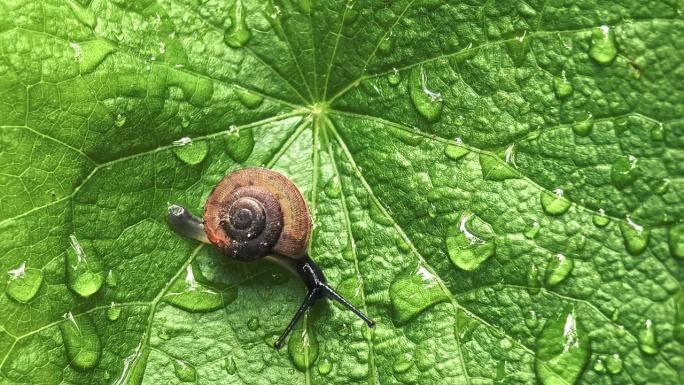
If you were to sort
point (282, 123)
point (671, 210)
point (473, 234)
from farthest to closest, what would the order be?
1. point (282, 123)
2. point (473, 234)
3. point (671, 210)

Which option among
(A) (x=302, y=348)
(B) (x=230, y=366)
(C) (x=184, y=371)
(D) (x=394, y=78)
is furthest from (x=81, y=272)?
(D) (x=394, y=78)

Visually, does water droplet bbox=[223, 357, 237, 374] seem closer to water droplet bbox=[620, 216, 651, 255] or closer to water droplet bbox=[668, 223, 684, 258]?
water droplet bbox=[620, 216, 651, 255]

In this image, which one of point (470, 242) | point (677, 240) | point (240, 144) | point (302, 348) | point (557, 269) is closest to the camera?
point (677, 240)

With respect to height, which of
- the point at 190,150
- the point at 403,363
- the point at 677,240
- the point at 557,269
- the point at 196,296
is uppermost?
the point at 677,240

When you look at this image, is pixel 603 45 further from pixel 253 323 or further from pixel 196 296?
pixel 196 296

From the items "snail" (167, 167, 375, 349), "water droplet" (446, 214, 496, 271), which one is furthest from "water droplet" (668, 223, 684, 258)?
"snail" (167, 167, 375, 349)

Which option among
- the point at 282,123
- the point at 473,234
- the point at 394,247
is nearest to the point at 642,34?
the point at 473,234

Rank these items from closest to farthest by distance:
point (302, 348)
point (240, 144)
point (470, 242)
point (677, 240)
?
point (677, 240), point (470, 242), point (302, 348), point (240, 144)

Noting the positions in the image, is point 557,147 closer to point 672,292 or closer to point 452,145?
point 452,145
